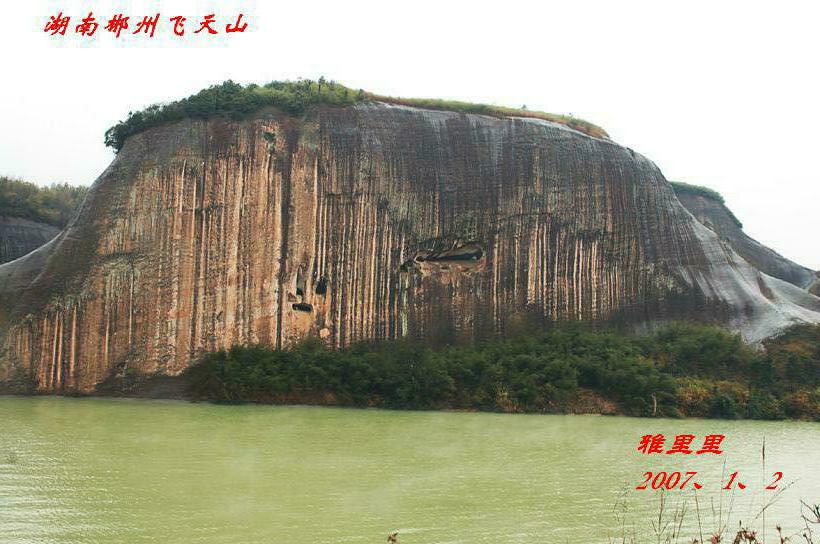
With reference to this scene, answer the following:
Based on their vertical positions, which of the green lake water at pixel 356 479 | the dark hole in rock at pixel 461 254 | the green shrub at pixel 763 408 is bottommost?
the green lake water at pixel 356 479

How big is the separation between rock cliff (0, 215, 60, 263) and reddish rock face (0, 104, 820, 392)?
332 inches

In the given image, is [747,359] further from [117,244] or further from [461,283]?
[117,244]

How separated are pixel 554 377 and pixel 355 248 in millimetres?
6825

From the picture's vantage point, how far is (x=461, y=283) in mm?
21984

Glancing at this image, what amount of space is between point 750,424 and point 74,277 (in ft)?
54.7

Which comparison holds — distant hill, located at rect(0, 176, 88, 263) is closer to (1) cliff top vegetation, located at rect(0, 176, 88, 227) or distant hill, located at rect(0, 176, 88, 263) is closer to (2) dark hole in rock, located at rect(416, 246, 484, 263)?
(1) cliff top vegetation, located at rect(0, 176, 88, 227)

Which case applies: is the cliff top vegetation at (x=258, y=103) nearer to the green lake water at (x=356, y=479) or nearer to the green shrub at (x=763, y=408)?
the green lake water at (x=356, y=479)

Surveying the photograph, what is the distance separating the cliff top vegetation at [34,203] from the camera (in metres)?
28.1

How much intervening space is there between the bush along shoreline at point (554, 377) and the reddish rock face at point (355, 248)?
4.32ft

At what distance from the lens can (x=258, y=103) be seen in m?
21.8

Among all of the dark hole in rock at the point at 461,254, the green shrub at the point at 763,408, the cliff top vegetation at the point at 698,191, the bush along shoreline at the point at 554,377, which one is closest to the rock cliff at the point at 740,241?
the cliff top vegetation at the point at 698,191

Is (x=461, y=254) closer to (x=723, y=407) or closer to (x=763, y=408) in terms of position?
(x=723, y=407)

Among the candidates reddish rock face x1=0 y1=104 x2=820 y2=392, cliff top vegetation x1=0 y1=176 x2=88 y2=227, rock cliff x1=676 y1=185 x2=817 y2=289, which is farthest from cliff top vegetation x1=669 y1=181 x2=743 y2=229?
cliff top vegetation x1=0 y1=176 x2=88 y2=227

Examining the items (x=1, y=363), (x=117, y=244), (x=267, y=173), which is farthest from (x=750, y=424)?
(x=1, y=363)
